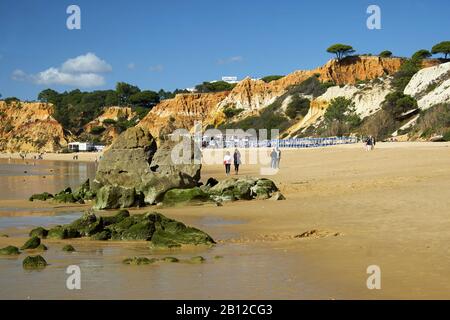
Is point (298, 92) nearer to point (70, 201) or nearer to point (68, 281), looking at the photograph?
point (70, 201)

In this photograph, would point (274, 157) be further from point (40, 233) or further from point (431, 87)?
point (431, 87)

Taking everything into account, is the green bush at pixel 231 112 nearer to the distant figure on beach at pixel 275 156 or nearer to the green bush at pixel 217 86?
the green bush at pixel 217 86

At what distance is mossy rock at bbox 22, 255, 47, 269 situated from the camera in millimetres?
8445

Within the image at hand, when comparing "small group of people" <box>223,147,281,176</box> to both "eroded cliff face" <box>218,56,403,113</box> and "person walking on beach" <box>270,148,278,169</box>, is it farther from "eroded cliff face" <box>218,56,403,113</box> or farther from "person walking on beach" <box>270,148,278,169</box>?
"eroded cliff face" <box>218,56,403,113</box>

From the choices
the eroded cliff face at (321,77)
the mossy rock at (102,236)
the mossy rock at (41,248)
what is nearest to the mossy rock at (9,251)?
the mossy rock at (41,248)

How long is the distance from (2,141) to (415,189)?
4517 inches

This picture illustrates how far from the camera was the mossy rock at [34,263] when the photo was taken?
8.45 meters

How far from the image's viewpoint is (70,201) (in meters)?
19.3

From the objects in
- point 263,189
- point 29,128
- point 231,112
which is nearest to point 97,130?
point 29,128

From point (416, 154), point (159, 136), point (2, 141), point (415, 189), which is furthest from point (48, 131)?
point (415, 189)

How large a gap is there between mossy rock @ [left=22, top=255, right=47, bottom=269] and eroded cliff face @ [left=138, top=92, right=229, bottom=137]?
98.7 m

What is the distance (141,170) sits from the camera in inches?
782

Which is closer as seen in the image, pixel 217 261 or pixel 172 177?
pixel 217 261
